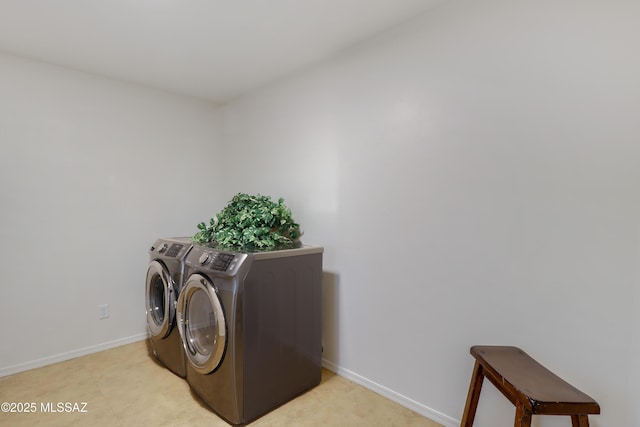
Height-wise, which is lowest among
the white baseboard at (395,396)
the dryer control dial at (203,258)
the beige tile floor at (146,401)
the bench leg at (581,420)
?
the beige tile floor at (146,401)

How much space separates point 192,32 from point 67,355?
266 cm

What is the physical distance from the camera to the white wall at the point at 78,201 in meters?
2.25

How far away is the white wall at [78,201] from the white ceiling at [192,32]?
1.00ft

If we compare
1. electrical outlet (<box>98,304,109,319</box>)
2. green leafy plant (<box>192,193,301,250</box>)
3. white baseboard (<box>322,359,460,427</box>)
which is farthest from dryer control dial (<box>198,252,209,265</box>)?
electrical outlet (<box>98,304,109,319</box>)

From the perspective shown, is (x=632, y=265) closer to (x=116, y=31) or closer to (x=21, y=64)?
(x=116, y=31)

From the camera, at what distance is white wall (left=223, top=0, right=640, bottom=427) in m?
1.22

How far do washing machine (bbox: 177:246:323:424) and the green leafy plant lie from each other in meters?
0.19

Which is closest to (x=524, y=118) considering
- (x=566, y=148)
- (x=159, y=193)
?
(x=566, y=148)

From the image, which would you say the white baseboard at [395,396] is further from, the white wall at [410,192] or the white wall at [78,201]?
the white wall at [78,201]

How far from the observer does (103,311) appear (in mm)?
2639

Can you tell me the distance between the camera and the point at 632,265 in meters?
1.18

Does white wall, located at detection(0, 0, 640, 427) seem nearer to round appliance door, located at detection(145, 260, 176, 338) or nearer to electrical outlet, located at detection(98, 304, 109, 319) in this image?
electrical outlet, located at detection(98, 304, 109, 319)

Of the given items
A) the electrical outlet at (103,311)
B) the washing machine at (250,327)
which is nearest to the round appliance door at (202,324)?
the washing machine at (250,327)

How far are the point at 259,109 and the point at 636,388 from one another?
303 cm
